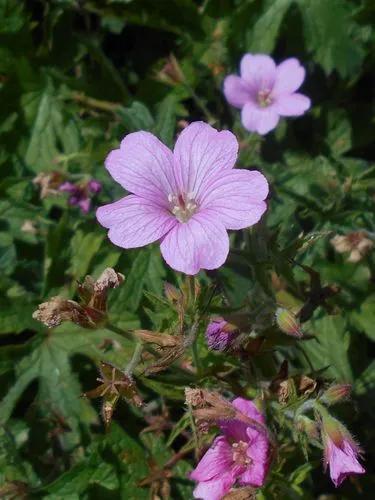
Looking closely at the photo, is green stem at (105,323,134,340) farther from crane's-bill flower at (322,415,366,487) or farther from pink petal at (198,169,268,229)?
crane's-bill flower at (322,415,366,487)

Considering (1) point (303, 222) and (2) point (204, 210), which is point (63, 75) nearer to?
Answer: (1) point (303, 222)

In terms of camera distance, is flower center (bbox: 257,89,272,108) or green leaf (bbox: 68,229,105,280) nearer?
green leaf (bbox: 68,229,105,280)

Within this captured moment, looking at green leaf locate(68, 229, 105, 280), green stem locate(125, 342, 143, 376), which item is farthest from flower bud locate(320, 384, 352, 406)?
green leaf locate(68, 229, 105, 280)

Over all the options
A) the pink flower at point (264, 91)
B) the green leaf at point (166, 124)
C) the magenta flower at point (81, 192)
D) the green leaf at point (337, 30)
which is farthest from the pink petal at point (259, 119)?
the magenta flower at point (81, 192)

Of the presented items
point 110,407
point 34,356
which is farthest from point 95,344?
point 110,407

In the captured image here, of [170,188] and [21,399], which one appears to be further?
[21,399]

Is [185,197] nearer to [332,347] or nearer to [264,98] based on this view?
[332,347]
